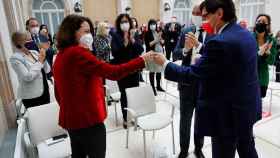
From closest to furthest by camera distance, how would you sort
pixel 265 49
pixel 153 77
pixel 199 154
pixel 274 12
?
1. pixel 199 154
2. pixel 265 49
3. pixel 153 77
4. pixel 274 12

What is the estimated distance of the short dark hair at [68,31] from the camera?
128cm

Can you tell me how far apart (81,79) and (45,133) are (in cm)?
96

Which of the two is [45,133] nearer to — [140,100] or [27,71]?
[27,71]

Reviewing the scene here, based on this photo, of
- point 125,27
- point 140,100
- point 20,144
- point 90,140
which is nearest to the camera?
point 90,140

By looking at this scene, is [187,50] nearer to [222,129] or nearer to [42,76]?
[222,129]

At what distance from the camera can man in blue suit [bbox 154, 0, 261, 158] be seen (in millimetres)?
1230

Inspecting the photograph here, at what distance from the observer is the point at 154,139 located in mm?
2752

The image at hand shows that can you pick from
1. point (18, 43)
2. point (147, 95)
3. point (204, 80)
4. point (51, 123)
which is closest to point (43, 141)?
point (51, 123)

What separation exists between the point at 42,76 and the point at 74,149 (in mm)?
1207

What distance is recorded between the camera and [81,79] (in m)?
1.27

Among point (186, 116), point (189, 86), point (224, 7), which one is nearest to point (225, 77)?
point (224, 7)

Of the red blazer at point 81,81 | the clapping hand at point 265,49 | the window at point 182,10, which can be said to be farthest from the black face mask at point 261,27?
the window at point 182,10

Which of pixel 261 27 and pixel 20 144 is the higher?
pixel 261 27

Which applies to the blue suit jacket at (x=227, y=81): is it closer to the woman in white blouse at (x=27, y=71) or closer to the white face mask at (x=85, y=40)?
the white face mask at (x=85, y=40)
